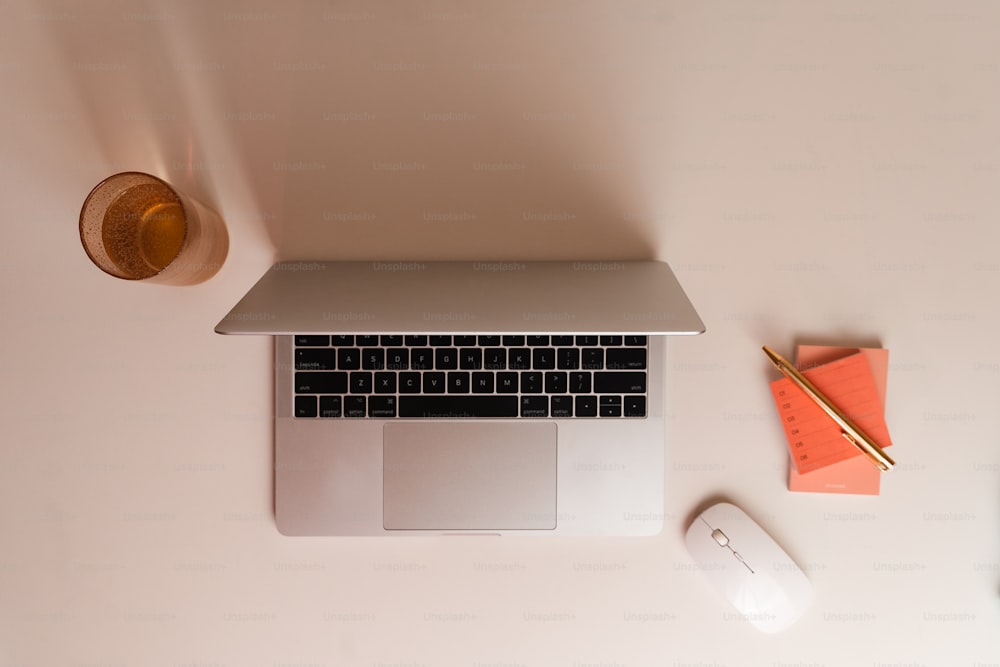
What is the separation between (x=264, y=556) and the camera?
0.86 m

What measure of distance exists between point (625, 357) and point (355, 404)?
1.30ft

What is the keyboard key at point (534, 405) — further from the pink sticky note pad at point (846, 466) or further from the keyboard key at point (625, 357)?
the pink sticky note pad at point (846, 466)

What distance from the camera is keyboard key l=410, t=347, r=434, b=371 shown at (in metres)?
0.79

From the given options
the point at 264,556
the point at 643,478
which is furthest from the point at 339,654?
the point at 643,478

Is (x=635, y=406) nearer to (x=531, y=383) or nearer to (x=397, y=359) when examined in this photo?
(x=531, y=383)

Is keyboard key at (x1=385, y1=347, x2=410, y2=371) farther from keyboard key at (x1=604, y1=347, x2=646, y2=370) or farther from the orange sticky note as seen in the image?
the orange sticky note

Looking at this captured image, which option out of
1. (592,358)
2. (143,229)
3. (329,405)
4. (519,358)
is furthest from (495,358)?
(143,229)

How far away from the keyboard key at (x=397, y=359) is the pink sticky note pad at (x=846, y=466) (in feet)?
1.92

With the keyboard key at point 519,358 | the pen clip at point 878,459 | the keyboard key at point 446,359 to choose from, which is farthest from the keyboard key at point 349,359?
the pen clip at point 878,459

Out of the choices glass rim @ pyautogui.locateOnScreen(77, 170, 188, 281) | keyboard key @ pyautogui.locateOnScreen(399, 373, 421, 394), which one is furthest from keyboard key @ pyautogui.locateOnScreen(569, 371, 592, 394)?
glass rim @ pyautogui.locateOnScreen(77, 170, 188, 281)

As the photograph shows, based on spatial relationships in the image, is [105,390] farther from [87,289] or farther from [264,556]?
[264,556]

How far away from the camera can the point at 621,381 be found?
2.64 feet

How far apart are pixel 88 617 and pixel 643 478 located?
2.92 feet

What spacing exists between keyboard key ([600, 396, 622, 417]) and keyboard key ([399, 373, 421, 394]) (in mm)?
269
